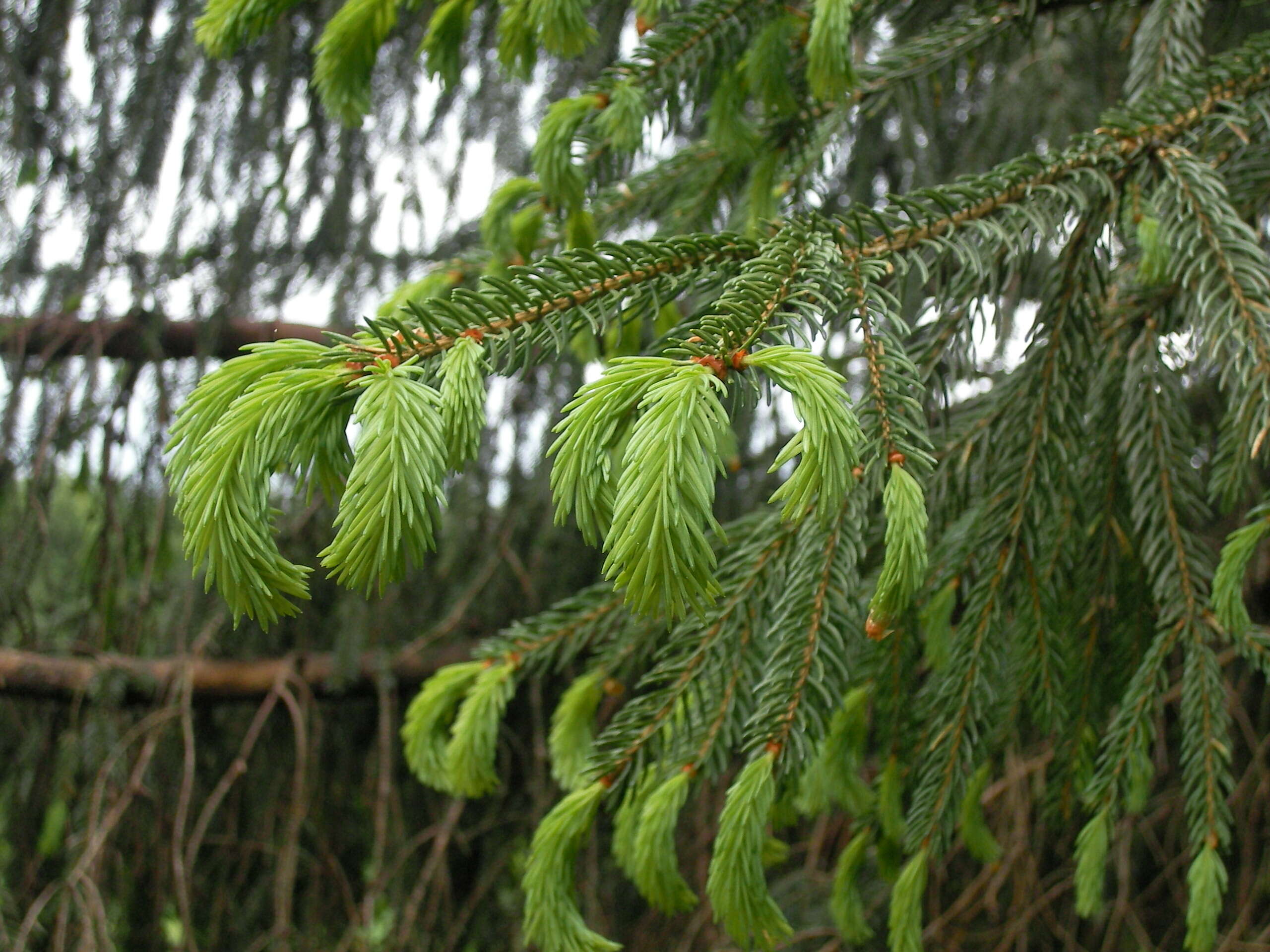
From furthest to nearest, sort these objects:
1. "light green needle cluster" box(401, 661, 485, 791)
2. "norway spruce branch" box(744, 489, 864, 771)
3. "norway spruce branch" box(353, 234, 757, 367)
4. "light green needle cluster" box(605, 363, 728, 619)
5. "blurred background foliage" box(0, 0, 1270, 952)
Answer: "blurred background foliage" box(0, 0, 1270, 952) < "light green needle cluster" box(401, 661, 485, 791) < "norway spruce branch" box(744, 489, 864, 771) < "norway spruce branch" box(353, 234, 757, 367) < "light green needle cluster" box(605, 363, 728, 619)

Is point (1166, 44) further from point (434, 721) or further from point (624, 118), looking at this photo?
point (434, 721)

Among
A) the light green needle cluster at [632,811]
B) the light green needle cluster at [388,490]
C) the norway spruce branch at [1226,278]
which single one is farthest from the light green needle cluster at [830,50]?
the light green needle cluster at [632,811]

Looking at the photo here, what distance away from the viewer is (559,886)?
0.71m

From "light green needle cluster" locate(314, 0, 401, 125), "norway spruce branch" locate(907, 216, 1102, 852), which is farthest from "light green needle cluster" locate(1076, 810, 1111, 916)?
"light green needle cluster" locate(314, 0, 401, 125)

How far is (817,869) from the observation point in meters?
1.68

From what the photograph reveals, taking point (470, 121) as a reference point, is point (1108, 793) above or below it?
below

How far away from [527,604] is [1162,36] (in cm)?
132

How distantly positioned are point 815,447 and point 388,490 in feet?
0.69

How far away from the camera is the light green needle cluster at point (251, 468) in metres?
0.47

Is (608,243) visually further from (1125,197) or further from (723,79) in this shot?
(1125,197)

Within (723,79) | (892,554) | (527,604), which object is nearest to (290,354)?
(892,554)

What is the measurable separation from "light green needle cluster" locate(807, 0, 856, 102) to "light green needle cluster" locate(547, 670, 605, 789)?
1.97ft

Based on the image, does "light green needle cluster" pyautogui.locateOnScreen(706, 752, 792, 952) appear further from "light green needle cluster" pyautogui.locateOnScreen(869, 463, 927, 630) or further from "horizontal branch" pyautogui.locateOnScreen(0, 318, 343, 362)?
"horizontal branch" pyautogui.locateOnScreen(0, 318, 343, 362)

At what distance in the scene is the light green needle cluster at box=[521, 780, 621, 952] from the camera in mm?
704
